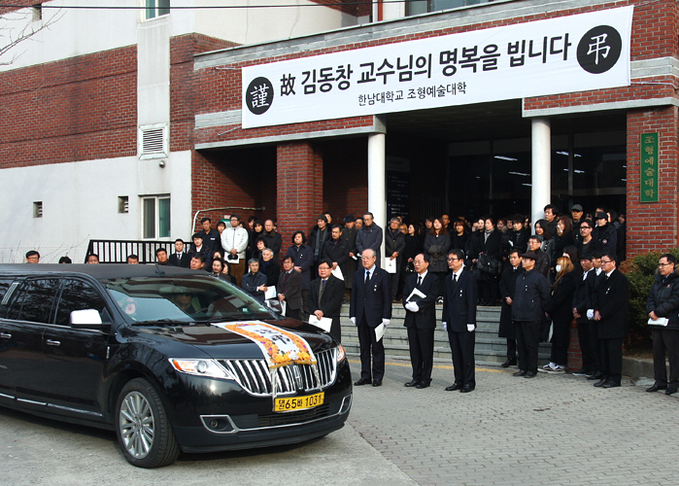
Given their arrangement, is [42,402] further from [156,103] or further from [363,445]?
[156,103]

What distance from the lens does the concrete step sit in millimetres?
12133

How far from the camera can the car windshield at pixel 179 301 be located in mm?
6910

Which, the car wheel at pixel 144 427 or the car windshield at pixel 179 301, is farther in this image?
the car windshield at pixel 179 301

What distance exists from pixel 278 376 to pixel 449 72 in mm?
9528

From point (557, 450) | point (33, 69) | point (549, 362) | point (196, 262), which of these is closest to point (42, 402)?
point (557, 450)

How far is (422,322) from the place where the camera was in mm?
10188

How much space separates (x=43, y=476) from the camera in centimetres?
599

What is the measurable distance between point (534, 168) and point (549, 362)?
3.86 meters

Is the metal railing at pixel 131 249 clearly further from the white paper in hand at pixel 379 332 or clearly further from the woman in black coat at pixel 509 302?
the woman in black coat at pixel 509 302

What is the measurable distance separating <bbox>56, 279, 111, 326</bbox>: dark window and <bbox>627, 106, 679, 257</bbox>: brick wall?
8.93m

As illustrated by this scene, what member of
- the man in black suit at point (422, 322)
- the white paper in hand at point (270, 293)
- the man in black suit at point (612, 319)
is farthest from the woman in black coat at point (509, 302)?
the white paper in hand at point (270, 293)

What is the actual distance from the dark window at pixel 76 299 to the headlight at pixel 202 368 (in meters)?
1.30

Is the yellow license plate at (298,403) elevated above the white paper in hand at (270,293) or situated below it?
below

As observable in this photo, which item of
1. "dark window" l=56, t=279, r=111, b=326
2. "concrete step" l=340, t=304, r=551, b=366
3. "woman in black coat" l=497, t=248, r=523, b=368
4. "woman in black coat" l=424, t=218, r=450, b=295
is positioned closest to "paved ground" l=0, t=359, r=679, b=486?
"dark window" l=56, t=279, r=111, b=326
